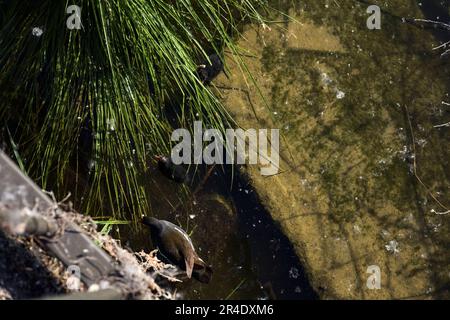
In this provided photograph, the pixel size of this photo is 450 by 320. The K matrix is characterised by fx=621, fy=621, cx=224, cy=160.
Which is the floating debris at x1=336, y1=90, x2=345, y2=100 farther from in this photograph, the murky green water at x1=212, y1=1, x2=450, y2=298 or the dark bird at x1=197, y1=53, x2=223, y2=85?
the dark bird at x1=197, y1=53, x2=223, y2=85

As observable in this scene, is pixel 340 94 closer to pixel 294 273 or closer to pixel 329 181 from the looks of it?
pixel 329 181

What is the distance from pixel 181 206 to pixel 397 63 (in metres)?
1.01

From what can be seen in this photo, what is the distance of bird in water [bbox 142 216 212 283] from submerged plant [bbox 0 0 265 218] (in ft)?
0.27

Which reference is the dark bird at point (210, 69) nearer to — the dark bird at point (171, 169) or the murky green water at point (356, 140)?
the murky green water at point (356, 140)

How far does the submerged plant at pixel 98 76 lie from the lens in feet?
6.44

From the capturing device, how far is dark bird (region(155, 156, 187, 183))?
2.27 metres

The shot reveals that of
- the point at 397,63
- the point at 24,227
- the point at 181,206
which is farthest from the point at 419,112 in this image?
the point at 24,227

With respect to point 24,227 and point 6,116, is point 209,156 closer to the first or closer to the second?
point 6,116

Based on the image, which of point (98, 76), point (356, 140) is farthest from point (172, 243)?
point (356, 140)

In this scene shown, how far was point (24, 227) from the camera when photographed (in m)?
1.23

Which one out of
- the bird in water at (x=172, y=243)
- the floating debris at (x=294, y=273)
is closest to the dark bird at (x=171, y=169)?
the bird in water at (x=172, y=243)

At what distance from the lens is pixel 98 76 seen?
6.53 ft

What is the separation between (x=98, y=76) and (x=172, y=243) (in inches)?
25.1

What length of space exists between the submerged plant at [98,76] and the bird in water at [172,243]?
0.08 meters
